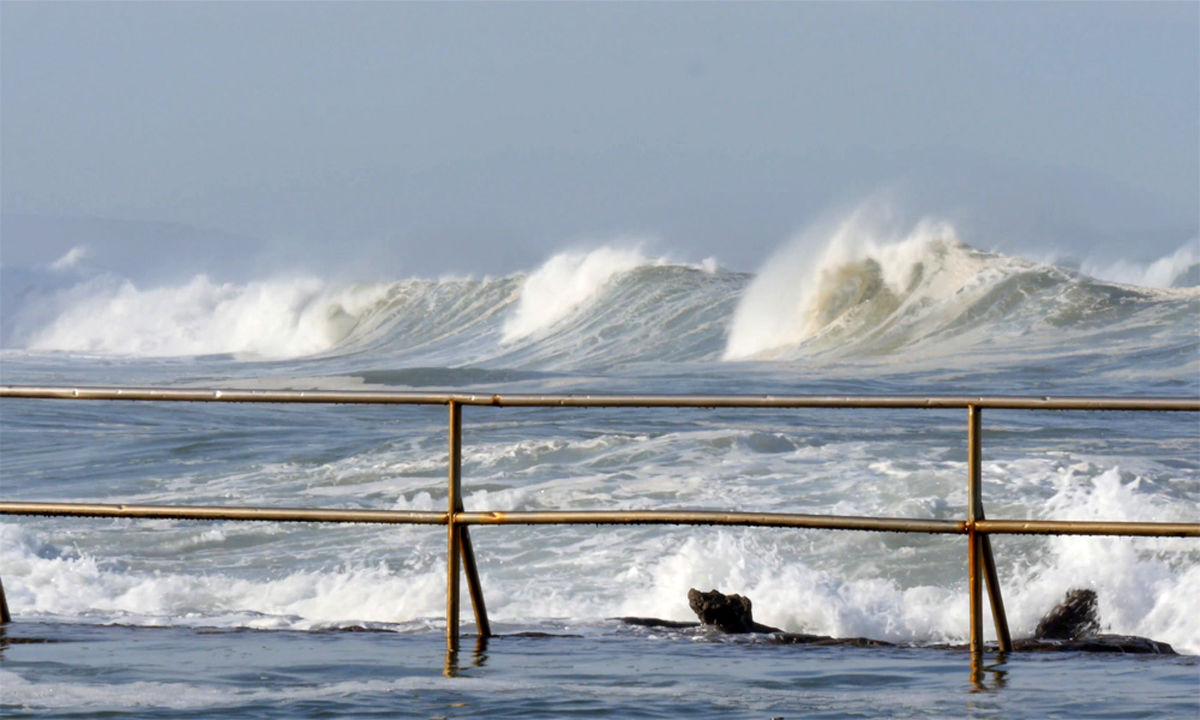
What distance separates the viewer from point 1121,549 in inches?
355

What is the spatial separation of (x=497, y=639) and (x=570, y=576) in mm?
3431

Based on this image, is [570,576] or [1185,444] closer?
[570,576]

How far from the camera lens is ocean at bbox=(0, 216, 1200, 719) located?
469 centimetres

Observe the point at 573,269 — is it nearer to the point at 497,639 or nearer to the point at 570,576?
the point at 570,576

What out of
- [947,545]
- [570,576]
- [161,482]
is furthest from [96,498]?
[947,545]

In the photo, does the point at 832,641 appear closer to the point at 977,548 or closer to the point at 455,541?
the point at 977,548

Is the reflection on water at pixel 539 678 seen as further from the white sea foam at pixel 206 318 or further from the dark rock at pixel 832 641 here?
the white sea foam at pixel 206 318

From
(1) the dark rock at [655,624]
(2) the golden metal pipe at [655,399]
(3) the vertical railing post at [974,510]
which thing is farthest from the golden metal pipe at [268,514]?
(3) the vertical railing post at [974,510]

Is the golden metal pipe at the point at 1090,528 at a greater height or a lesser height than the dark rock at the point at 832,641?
greater

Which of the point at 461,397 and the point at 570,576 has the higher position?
the point at 461,397

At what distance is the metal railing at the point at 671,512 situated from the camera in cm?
459

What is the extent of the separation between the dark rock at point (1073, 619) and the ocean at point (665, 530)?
972 millimetres

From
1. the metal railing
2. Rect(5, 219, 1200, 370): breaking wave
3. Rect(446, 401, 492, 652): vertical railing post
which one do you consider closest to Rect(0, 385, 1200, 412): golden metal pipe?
the metal railing

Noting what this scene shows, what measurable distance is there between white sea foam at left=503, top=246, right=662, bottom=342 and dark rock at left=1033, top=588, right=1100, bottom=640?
29497 millimetres
